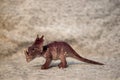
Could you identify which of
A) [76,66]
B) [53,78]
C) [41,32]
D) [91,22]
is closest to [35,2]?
[41,32]

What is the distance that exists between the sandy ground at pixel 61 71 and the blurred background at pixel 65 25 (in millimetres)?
619

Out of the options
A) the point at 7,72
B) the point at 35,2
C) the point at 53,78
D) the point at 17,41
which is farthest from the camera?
the point at 35,2

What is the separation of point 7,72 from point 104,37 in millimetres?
2333

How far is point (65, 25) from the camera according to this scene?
24.1ft

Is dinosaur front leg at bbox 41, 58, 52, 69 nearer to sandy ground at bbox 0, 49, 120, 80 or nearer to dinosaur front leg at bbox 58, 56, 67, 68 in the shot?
sandy ground at bbox 0, 49, 120, 80

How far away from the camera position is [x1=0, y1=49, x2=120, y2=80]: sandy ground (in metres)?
5.30

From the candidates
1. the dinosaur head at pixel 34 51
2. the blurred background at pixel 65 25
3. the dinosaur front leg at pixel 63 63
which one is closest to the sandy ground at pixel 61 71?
the dinosaur front leg at pixel 63 63

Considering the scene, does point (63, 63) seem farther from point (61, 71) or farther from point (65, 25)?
point (65, 25)

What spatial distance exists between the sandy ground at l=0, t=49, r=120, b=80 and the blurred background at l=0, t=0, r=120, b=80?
0.62 m

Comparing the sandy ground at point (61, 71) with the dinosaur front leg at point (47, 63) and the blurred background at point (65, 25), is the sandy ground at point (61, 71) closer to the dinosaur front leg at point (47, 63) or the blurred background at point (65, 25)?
the dinosaur front leg at point (47, 63)

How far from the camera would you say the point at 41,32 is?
726cm

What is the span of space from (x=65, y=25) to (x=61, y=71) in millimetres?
1862

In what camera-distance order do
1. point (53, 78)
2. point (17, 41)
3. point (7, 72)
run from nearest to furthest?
point (53, 78)
point (7, 72)
point (17, 41)

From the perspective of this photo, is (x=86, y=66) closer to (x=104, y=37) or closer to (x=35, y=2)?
(x=104, y=37)
